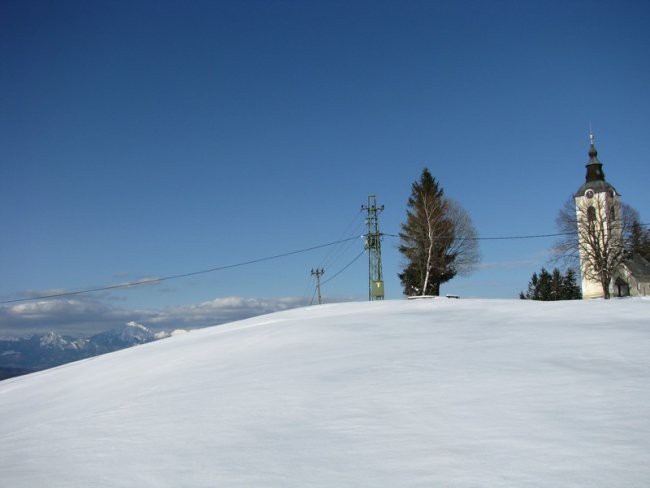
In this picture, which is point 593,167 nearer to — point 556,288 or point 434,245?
point 556,288

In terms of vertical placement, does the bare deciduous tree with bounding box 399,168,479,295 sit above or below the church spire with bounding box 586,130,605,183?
below

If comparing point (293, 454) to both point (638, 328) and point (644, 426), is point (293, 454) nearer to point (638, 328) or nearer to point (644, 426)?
point (644, 426)

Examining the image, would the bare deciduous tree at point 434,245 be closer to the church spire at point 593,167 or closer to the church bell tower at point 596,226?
the church bell tower at point 596,226

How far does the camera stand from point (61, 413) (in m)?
7.06

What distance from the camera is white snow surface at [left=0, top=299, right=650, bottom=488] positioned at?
3820mm

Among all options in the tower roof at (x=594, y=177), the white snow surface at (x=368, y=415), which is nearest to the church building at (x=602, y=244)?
the tower roof at (x=594, y=177)

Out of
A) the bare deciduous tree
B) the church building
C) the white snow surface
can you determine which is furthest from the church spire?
the white snow surface

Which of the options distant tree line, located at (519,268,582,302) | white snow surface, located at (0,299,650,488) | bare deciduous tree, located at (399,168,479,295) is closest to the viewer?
white snow surface, located at (0,299,650,488)

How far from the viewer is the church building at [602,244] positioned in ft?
140

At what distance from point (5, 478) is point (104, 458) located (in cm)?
82

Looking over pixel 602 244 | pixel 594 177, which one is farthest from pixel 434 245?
pixel 594 177

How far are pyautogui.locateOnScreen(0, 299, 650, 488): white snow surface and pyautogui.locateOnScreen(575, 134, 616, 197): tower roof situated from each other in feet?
186

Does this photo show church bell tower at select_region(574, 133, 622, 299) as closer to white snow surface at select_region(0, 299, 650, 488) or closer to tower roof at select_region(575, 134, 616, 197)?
tower roof at select_region(575, 134, 616, 197)

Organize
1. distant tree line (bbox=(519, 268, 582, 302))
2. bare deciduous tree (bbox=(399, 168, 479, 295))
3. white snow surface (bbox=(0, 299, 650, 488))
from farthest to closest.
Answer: distant tree line (bbox=(519, 268, 582, 302)) → bare deciduous tree (bbox=(399, 168, 479, 295)) → white snow surface (bbox=(0, 299, 650, 488))
